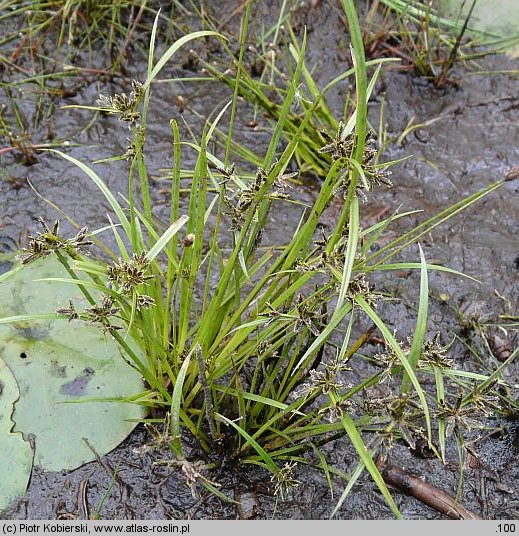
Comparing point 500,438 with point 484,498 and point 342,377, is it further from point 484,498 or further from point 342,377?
point 342,377

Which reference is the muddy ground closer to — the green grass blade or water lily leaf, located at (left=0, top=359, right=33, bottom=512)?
water lily leaf, located at (left=0, top=359, right=33, bottom=512)

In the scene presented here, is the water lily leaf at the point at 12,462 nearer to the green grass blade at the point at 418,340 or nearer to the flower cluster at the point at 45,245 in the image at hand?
the flower cluster at the point at 45,245

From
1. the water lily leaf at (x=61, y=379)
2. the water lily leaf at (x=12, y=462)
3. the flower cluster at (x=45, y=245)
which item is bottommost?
the water lily leaf at (x=12, y=462)

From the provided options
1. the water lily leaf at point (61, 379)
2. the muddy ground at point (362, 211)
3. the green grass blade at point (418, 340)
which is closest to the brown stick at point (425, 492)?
the muddy ground at point (362, 211)

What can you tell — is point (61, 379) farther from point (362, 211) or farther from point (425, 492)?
point (362, 211)

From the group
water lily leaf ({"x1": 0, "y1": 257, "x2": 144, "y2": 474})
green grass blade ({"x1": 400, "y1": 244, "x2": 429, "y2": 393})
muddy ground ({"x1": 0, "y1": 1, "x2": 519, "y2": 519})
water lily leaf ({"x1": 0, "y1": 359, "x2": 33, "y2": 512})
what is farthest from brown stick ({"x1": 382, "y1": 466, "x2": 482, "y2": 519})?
water lily leaf ({"x1": 0, "y1": 359, "x2": 33, "y2": 512})
